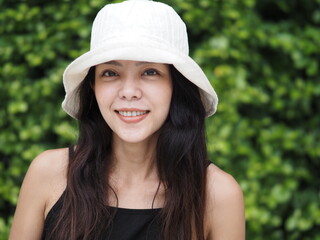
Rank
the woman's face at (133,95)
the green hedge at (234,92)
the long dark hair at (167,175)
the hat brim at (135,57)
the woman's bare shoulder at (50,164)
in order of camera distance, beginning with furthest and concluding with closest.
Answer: the green hedge at (234,92) → the woman's bare shoulder at (50,164) → the long dark hair at (167,175) → the woman's face at (133,95) → the hat brim at (135,57)

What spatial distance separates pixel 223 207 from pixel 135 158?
1.49 feet

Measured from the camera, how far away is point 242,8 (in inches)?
148

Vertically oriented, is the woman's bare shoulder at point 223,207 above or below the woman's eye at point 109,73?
below

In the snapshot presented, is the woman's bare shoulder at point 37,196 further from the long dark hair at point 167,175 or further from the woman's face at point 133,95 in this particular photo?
the woman's face at point 133,95

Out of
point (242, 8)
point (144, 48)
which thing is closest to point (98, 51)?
point (144, 48)

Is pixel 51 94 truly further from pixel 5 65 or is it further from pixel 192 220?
pixel 192 220

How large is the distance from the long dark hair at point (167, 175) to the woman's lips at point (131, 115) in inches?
8.3

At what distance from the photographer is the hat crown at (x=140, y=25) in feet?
7.95

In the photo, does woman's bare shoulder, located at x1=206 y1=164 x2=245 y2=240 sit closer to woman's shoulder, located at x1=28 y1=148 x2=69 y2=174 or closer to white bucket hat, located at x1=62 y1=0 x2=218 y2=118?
white bucket hat, located at x1=62 y1=0 x2=218 y2=118

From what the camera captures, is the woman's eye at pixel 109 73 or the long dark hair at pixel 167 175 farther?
the long dark hair at pixel 167 175

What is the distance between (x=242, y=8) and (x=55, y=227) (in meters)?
1.84

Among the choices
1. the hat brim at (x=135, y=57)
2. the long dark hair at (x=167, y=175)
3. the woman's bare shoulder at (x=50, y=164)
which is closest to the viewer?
the hat brim at (x=135, y=57)

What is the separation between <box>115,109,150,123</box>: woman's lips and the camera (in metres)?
2.48

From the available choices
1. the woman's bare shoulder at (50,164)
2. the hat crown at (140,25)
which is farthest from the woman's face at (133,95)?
the woman's bare shoulder at (50,164)
